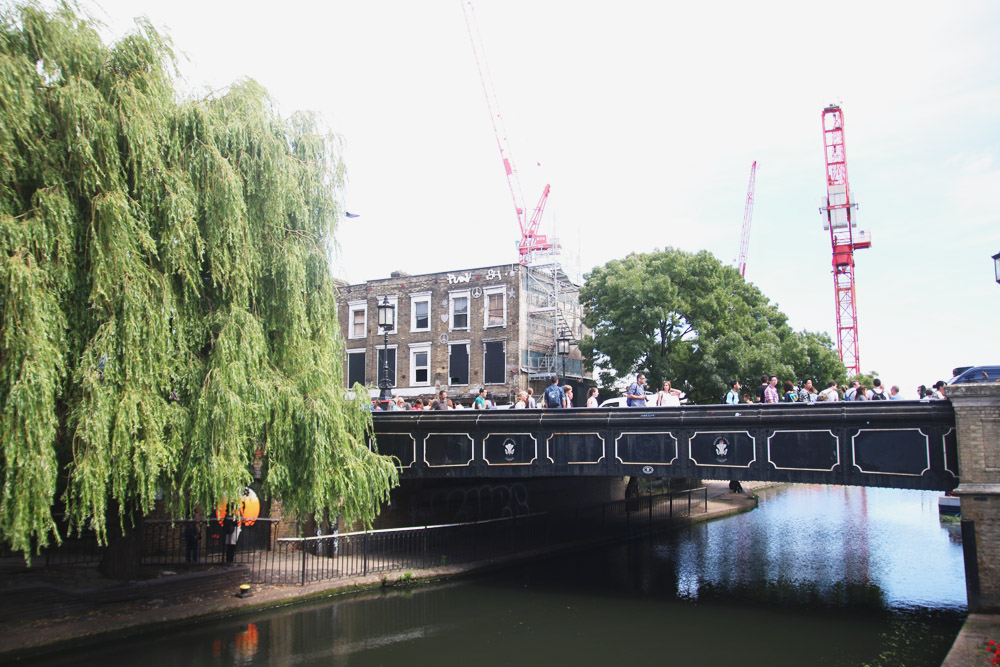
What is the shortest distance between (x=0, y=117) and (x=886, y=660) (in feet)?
53.6

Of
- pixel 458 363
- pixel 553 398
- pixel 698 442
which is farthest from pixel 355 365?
pixel 698 442

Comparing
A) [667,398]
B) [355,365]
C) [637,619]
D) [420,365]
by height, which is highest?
[355,365]

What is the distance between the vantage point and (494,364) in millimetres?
38094

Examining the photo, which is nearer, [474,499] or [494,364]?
[474,499]

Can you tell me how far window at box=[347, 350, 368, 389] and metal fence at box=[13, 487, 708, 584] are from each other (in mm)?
18522

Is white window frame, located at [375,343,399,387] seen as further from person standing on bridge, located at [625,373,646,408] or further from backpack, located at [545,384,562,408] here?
person standing on bridge, located at [625,373,646,408]

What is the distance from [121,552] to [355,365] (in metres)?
27.6

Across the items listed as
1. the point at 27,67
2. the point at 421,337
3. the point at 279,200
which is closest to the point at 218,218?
the point at 279,200

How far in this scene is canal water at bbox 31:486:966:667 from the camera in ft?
43.1

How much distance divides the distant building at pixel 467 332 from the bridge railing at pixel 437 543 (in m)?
9.85

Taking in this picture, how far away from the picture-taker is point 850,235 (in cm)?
7062

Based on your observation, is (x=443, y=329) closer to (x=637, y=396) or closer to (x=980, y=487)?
(x=637, y=396)

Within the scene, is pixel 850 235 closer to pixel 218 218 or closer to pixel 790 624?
pixel 790 624

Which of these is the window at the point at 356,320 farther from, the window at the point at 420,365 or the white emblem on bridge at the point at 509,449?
the white emblem on bridge at the point at 509,449
